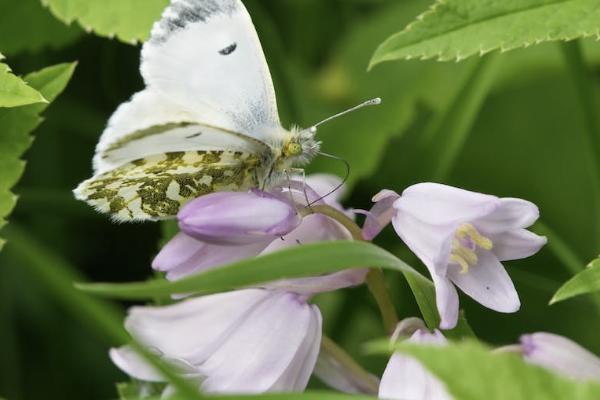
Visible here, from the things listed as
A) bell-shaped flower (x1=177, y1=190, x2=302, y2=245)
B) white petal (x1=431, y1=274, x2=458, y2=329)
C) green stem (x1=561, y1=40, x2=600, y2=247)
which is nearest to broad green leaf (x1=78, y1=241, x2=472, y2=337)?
white petal (x1=431, y1=274, x2=458, y2=329)

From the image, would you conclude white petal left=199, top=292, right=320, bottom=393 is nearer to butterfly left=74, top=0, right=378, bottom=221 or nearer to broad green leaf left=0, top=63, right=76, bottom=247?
butterfly left=74, top=0, right=378, bottom=221

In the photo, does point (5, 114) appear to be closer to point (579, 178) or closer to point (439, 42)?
point (439, 42)

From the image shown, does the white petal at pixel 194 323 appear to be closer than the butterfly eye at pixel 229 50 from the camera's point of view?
Yes

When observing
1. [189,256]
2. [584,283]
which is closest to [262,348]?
[189,256]

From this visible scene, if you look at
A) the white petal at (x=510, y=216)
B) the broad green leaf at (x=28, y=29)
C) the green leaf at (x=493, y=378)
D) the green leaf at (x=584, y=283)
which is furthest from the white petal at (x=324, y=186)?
the broad green leaf at (x=28, y=29)

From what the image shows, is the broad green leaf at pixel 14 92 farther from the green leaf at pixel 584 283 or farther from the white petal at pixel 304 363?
the green leaf at pixel 584 283

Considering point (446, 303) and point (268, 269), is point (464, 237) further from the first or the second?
point (268, 269)
